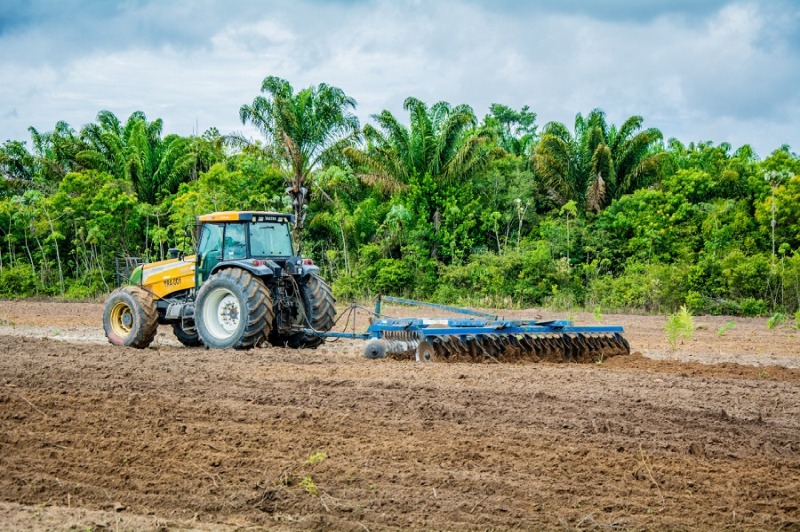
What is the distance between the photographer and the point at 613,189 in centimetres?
3334

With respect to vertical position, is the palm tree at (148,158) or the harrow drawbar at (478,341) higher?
the palm tree at (148,158)

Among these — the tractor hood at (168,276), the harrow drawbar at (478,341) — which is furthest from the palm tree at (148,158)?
the harrow drawbar at (478,341)

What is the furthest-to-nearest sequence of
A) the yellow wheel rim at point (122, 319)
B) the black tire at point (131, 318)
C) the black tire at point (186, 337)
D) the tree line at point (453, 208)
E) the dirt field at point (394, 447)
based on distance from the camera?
the tree line at point (453, 208) → the black tire at point (186, 337) → the yellow wheel rim at point (122, 319) → the black tire at point (131, 318) → the dirt field at point (394, 447)

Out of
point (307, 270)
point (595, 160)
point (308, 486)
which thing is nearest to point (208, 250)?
point (307, 270)

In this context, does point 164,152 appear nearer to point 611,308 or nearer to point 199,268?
point 611,308

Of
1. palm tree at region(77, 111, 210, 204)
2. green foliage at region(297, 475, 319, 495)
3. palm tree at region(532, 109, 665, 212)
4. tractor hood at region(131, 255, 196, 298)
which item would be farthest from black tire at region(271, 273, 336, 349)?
palm tree at region(77, 111, 210, 204)

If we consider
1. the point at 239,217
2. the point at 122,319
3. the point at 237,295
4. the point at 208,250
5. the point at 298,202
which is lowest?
the point at 122,319

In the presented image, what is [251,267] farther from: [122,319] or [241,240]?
[122,319]

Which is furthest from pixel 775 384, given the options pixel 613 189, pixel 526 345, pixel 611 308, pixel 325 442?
pixel 613 189

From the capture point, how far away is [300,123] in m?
30.4

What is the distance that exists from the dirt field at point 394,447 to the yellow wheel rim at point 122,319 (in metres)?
3.19

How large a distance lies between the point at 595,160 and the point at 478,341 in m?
22.7

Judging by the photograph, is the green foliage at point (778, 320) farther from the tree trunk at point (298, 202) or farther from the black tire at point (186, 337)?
the tree trunk at point (298, 202)

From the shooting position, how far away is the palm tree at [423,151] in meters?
31.3
